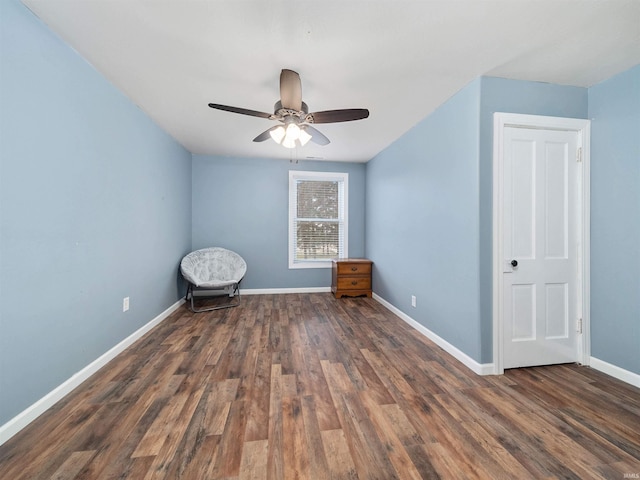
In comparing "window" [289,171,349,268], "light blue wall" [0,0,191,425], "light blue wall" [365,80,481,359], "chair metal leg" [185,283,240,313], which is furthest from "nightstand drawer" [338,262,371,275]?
"light blue wall" [0,0,191,425]

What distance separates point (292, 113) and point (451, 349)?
2453mm

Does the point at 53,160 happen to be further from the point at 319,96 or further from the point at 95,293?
the point at 319,96

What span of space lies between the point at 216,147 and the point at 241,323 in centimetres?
263

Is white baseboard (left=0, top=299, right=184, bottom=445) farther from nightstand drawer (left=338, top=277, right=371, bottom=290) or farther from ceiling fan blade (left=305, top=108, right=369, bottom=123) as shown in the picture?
nightstand drawer (left=338, top=277, right=371, bottom=290)

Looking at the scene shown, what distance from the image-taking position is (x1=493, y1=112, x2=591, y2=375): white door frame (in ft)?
6.63

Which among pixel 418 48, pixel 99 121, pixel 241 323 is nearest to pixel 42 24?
pixel 99 121

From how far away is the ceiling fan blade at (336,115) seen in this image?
1.95 meters

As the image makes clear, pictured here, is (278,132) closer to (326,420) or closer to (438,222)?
(438,222)

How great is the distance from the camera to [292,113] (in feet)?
6.46

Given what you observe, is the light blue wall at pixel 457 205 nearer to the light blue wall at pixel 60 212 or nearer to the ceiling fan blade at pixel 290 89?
the ceiling fan blade at pixel 290 89

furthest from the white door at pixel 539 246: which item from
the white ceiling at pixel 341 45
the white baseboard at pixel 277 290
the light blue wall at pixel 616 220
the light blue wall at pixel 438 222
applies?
the white baseboard at pixel 277 290

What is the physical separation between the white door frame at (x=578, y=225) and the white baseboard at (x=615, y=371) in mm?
48

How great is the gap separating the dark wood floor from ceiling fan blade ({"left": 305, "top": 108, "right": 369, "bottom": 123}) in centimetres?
202

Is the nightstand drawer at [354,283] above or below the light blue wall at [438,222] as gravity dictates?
below
